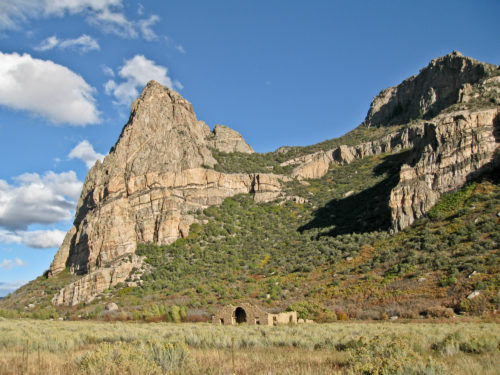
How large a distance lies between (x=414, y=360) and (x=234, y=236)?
55.7 metres

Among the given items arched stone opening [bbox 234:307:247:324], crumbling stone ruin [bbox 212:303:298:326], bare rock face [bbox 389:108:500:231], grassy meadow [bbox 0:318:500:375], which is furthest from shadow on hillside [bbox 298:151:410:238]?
grassy meadow [bbox 0:318:500:375]

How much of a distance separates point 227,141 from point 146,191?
3436 centimetres

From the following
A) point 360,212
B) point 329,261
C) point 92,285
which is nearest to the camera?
point 329,261

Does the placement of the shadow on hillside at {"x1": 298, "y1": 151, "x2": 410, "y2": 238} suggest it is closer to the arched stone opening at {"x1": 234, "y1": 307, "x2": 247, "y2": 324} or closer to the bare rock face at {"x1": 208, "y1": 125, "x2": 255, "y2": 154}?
the arched stone opening at {"x1": 234, "y1": 307, "x2": 247, "y2": 324}

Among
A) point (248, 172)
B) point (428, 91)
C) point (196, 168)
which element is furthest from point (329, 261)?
point (428, 91)

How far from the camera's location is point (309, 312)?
30.4 metres

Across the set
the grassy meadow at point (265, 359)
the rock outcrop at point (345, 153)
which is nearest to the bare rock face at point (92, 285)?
the grassy meadow at point (265, 359)

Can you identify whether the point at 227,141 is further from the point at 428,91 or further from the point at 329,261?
the point at 329,261

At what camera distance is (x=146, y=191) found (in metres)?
62.6

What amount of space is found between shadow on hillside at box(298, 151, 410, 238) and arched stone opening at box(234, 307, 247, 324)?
990 inches

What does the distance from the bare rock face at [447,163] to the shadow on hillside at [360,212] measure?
3470 millimetres

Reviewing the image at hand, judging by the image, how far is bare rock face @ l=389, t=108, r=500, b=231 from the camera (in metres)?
43.9

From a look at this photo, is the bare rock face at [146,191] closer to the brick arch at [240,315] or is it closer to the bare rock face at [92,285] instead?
the bare rock face at [92,285]

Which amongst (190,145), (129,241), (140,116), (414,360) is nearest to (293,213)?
(190,145)
